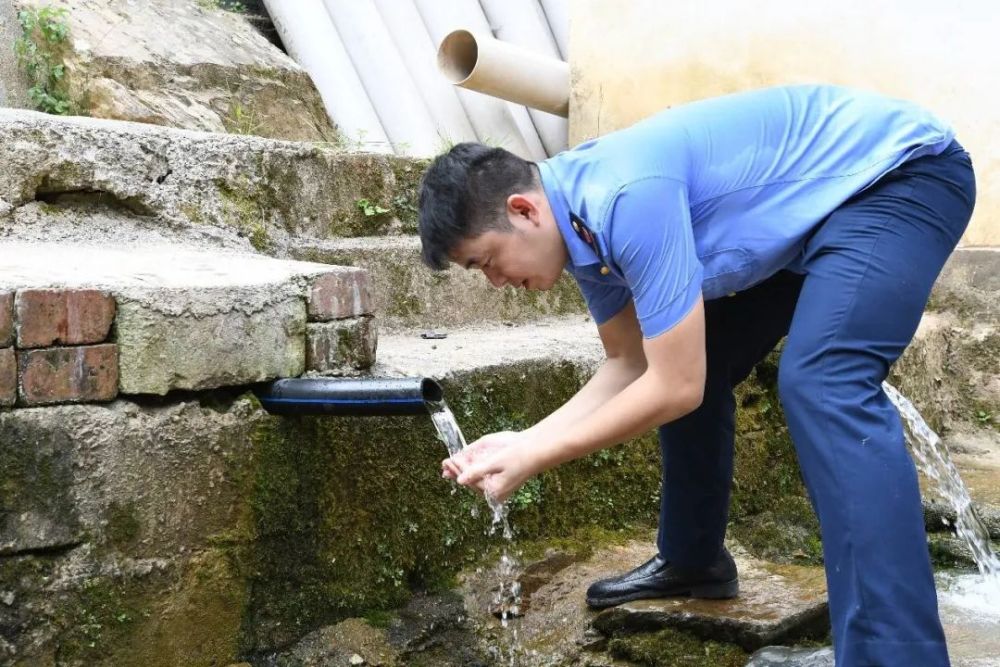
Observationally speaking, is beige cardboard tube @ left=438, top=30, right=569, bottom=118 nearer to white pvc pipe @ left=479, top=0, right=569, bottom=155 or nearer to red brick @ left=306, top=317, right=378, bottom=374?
white pvc pipe @ left=479, top=0, right=569, bottom=155

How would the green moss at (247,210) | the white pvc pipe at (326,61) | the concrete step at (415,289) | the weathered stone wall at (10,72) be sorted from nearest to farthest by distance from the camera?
the green moss at (247,210) < the concrete step at (415,289) < the weathered stone wall at (10,72) < the white pvc pipe at (326,61)

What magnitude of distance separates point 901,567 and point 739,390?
5.55 feet

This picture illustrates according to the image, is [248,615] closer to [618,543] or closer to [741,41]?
[618,543]

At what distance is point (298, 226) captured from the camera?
10.2 feet

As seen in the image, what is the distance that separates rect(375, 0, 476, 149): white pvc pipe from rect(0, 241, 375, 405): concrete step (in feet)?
9.78

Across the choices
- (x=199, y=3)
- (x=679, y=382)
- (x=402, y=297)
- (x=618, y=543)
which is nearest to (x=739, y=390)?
(x=618, y=543)

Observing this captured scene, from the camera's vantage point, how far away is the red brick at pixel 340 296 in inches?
92.2

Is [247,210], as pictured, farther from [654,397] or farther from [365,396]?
[654,397]

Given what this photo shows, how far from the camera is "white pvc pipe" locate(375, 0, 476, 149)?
535 cm

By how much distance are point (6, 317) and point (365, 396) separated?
642mm

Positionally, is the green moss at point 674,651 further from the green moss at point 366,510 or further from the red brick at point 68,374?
the red brick at point 68,374

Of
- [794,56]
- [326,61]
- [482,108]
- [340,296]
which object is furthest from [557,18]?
[340,296]

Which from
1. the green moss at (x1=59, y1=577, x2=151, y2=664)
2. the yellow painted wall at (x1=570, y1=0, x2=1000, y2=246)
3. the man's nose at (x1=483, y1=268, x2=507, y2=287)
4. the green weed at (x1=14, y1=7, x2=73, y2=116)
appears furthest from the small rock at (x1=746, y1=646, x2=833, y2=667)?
the green weed at (x1=14, y1=7, x2=73, y2=116)

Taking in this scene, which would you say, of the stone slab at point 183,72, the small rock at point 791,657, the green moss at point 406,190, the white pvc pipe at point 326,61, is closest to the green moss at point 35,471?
the small rock at point 791,657
